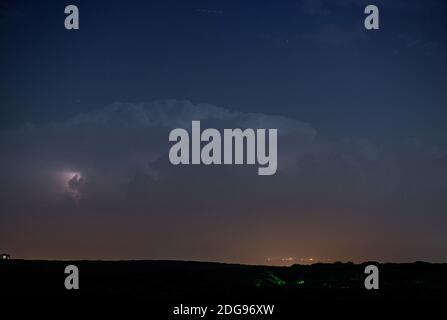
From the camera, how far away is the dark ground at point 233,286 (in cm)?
2091

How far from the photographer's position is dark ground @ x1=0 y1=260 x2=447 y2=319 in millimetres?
20906

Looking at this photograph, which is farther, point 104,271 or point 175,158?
point 104,271

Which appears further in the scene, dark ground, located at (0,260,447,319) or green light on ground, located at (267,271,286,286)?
green light on ground, located at (267,271,286,286)

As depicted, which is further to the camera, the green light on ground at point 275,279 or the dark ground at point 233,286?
the green light on ground at point 275,279

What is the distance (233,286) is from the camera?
2633 cm

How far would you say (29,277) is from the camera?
32438 millimetres

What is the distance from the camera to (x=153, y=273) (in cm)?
3662

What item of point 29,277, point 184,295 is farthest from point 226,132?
point 29,277

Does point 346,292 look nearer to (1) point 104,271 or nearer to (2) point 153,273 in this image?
(2) point 153,273

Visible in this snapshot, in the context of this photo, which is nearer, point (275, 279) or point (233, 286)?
point (233, 286)
